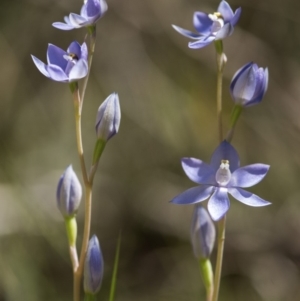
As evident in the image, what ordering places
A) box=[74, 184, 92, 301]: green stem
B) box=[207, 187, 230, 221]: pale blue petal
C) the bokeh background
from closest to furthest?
box=[207, 187, 230, 221]: pale blue petal
box=[74, 184, 92, 301]: green stem
the bokeh background

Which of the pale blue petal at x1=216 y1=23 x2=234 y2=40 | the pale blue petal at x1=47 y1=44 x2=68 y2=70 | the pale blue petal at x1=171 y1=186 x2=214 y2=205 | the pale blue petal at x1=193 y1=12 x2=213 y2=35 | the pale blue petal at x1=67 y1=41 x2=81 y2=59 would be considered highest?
the pale blue petal at x1=216 y1=23 x2=234 y2=40

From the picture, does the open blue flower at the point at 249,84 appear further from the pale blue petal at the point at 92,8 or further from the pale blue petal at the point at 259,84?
the pale blue petal at the point at 92,8

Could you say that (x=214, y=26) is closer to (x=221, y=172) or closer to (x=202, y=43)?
(x=202, y=43)

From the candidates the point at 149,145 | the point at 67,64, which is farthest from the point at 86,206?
the point at 149,145

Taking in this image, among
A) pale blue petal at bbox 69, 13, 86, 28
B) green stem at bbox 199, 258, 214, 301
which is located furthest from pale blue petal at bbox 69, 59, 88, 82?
green stem at bbox 199, 258, 214, 301

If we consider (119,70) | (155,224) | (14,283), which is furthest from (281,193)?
(14,283)

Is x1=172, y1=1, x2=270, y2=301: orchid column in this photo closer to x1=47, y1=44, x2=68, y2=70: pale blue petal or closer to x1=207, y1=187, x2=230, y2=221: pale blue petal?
x1=207, y1=187, x2=230, y2=221: pale blue petal

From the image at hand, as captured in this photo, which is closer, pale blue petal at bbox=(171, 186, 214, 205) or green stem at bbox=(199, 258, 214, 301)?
pale blue petal at bbox=(171, 186, 214, 205)
